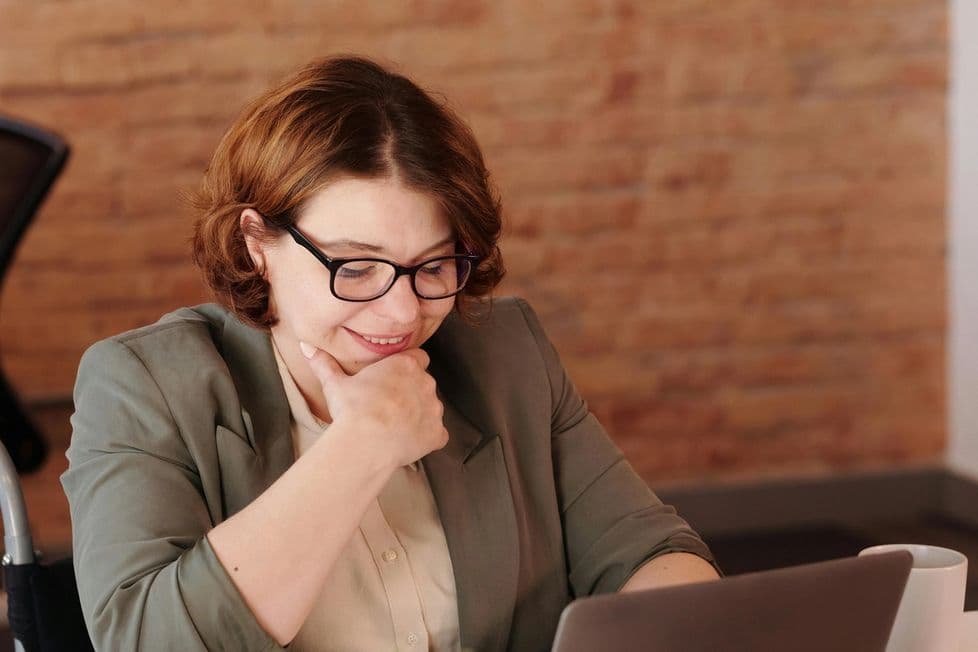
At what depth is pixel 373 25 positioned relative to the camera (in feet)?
11.3

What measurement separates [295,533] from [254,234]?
341 mm

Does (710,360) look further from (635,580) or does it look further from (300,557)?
(300,557)

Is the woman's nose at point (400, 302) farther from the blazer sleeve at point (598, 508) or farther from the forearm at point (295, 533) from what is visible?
the blazer sleeve at point (598, 508)

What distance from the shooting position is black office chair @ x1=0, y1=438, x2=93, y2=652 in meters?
1.23

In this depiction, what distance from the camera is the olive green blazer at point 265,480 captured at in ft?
3.81

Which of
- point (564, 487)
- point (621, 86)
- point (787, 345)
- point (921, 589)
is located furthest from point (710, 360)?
point (921, 589)

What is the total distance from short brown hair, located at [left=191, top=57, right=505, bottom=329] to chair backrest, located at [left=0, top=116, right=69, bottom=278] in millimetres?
1372

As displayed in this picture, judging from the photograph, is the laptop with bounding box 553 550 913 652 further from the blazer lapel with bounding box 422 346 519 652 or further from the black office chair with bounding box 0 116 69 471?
the black office chair with bounding box 0 116 69 471

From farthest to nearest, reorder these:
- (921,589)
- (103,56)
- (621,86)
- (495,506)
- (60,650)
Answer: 1. (621,86)
2. (103,56)
3. (495,506)
4. (60,650)
5. (921,589)

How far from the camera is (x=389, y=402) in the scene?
127cm

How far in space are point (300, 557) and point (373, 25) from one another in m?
2.48

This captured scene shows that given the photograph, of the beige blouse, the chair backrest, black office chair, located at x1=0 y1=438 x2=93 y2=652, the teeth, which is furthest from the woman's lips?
the chair backrest

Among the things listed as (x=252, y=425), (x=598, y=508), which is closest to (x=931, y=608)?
(x=598, y=508)

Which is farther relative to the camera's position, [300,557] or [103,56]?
[103,56]
